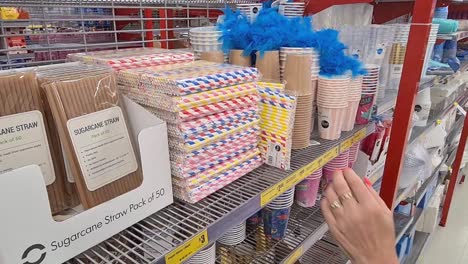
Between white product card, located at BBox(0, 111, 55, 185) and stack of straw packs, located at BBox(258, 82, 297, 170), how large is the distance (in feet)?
1.81

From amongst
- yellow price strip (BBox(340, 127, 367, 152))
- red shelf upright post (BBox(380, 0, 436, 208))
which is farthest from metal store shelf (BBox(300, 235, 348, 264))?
yellow price strip (BBox(340, 127, 367, 152))

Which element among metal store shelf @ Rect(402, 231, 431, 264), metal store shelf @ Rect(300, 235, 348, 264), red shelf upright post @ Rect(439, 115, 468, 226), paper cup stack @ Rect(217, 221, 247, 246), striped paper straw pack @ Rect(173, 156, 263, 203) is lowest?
metal store shelf @ Rect(402, 231, 431, 264)

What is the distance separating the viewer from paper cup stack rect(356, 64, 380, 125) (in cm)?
136

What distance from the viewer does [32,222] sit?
21.4 inches

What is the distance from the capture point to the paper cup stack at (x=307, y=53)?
109 centimetres

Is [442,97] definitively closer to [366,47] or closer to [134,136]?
[366,47]

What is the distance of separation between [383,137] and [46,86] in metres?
1.40

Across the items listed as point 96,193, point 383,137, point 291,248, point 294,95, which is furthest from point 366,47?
point 96,193

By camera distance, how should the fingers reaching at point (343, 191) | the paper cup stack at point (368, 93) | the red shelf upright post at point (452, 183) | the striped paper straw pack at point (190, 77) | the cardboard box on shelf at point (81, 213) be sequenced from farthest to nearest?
1. the red shelf upright post at point (452, 183)
2. the paper cup stack at point (368, 93)
3. the fingers reaching at point (343, 191)
4. the striped paper straw pack at point (190, 77)
5. the cardboard box on shelf at point (81, 213)

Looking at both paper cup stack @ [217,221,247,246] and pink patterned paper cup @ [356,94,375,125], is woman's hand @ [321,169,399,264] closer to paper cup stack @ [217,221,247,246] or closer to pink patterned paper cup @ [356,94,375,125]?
paper cup stack @ [217,221,247,246]

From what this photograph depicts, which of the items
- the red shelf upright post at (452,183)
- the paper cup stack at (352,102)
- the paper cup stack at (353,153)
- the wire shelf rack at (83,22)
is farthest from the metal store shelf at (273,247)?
the red shelf upright post at (452,183)

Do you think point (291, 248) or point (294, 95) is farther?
point (291, 248)

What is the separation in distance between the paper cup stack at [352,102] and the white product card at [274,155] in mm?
429

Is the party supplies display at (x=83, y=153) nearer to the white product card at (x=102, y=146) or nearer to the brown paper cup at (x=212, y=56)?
the white product card at (x=102, y=146)
